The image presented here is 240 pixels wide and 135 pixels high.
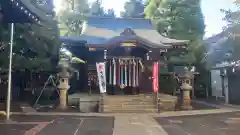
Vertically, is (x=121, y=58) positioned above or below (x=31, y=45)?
below

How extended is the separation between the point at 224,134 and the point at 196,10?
20305 mm

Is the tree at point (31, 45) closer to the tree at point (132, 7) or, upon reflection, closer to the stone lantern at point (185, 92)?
the stone lantern at point (185, 92)

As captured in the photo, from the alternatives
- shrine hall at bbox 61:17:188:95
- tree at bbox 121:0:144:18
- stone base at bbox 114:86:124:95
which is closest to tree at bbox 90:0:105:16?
tree at bbox 121:0:144:18

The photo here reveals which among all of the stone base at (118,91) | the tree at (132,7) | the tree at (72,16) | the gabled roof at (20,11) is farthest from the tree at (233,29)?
the tree at (132,7)

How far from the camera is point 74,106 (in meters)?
18.8

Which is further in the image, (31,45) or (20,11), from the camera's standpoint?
(31,45)

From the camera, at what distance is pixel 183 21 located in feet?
88.3

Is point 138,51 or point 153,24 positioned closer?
point 138,51

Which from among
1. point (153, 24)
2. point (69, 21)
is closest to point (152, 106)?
point (153, 24)

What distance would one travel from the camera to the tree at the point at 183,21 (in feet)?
87.4

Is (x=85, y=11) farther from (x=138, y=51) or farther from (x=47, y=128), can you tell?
(x=47, y=128)

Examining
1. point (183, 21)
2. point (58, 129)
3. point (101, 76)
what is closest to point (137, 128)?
point (58, 129)

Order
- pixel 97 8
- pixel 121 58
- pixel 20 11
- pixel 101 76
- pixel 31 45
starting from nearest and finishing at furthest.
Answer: pixel 20 11, pixel 101 76, pixel 31 45, pixel 121 58, pixel 97 8

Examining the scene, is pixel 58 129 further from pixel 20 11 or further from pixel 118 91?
pixel 118 91
